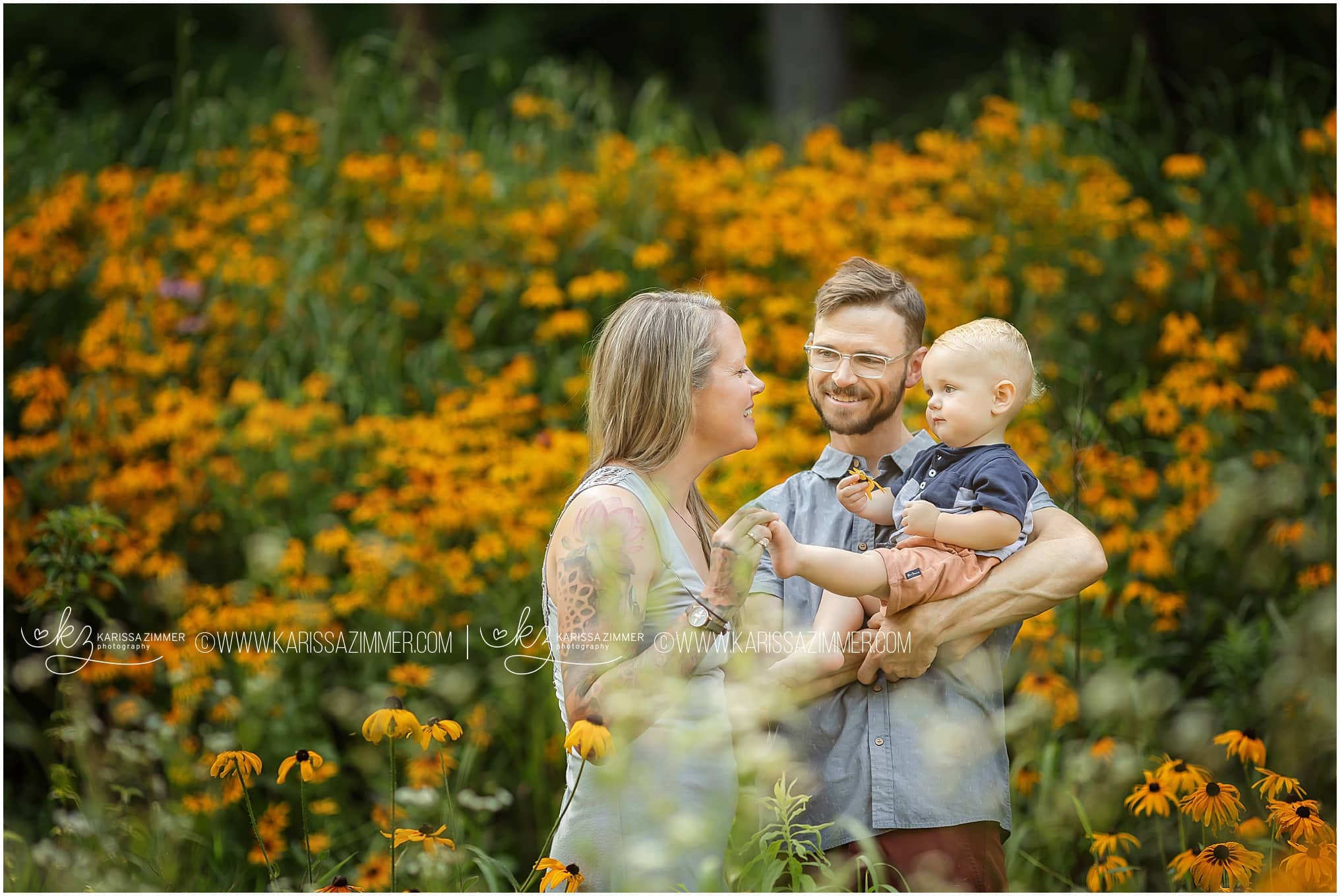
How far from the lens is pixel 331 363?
16.4 ft

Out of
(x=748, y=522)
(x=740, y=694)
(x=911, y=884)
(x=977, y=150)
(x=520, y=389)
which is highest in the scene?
(x=977, y=150)

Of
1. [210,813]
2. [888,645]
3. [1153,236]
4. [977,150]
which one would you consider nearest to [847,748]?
[888,645]

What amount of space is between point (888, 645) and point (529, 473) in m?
2.14

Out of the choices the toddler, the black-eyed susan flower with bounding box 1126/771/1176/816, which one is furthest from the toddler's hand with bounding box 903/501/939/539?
the black-eyed susan flower with bounding box 1126/771/1176/816

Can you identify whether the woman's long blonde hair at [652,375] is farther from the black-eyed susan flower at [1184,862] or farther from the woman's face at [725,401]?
the black-eyed susan flower at [1184,862]

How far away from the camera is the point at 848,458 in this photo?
2.23m

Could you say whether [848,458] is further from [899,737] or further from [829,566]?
[899,737]

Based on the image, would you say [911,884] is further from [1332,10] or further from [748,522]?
[1332,10]

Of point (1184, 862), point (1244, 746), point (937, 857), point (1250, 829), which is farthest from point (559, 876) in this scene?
point (1250, 829)

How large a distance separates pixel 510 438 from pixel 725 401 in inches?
106

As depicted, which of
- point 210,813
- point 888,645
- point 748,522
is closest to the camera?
point 748,522

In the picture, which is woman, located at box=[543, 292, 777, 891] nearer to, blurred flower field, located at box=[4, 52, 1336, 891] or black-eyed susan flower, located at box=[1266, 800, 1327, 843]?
blurred flower field, located at box=[4, 52, 1336, 891]

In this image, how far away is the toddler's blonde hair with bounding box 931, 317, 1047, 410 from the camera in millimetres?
2033

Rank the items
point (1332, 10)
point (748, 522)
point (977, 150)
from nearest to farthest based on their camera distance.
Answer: point (748, 522)
point (977, 150)
point (1332, 10)
